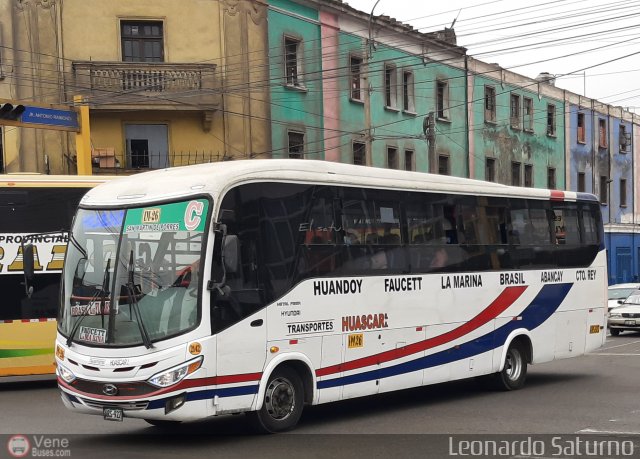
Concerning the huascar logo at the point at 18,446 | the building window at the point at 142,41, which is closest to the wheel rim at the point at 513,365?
the huascar logo at the point at 18,446

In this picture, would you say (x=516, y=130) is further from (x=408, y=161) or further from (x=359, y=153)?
(x=359, y=153)

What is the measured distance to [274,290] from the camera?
1143 centimetres

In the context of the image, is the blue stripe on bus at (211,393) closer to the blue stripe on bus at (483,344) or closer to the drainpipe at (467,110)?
the blue stripe on bus at (483,344)

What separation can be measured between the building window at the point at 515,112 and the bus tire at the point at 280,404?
33378 mm

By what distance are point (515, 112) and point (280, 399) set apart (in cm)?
3434

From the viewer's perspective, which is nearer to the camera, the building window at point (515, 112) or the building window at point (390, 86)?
the building window at point (390, 86)

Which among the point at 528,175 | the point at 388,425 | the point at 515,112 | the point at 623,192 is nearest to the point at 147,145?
the point at 388,425

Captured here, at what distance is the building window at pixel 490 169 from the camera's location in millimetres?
41062

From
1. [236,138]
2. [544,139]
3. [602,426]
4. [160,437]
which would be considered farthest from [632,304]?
[160,437]

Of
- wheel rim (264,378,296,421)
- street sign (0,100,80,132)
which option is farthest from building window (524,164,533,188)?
wheel rim (264,378,296,421)

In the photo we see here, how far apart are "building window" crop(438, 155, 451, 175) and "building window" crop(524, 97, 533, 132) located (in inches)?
289

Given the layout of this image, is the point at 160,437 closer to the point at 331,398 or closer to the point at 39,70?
the point at 331,398

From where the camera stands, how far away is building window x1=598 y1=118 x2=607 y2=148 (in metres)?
50.8

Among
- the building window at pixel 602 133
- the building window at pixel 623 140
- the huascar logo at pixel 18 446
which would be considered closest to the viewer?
the huascar logo at pixel 18 446
